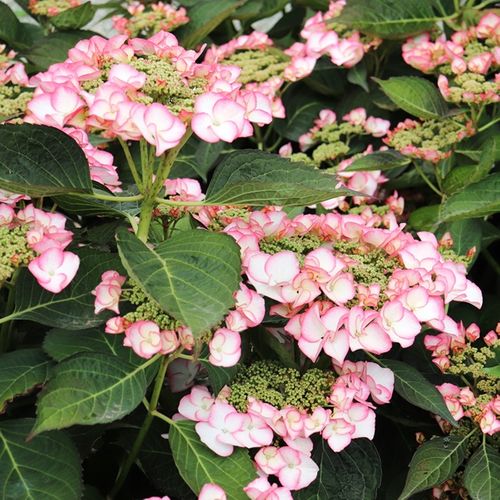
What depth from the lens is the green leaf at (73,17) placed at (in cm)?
188

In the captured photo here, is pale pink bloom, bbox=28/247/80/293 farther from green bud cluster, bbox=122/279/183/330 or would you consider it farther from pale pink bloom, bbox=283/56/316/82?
pale pink bloom, bbox=283/56/316/82

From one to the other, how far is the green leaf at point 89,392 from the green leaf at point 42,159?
19cm

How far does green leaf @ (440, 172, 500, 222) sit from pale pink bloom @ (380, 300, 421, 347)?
47 centimetres

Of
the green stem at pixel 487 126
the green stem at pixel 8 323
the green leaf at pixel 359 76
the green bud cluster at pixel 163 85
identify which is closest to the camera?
the green bud cluster at pixel 163 85

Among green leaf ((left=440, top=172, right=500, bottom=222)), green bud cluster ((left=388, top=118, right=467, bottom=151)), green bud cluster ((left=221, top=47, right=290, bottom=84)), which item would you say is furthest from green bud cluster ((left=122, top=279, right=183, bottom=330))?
green bud cluster ((left=221, top=47, right=290, bottom=84))

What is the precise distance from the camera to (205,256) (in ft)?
3.05

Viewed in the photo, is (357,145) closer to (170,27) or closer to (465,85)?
(465,85)

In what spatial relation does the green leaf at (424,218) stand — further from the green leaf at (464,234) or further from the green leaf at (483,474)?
the green leaf at (483,474)

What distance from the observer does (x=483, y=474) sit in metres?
1.07

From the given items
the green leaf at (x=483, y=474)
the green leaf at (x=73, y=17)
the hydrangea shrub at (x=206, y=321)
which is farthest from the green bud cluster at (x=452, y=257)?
the green leaf at (x=73, y=17)

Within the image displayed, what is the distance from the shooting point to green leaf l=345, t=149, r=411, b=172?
5.08ft

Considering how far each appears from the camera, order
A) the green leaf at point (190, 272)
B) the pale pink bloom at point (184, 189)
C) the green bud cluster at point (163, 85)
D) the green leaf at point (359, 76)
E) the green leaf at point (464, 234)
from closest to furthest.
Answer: the green leaf at point (190, 272)
the green bud cluster at point (163, 85)
the pale pink bloom at point (184, 189)
the green leaf at point (464, 234)
the green leaf at point (359, 76)

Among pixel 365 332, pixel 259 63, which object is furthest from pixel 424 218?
pixel 365 332

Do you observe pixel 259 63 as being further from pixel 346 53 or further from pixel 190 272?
pixel 190 272
